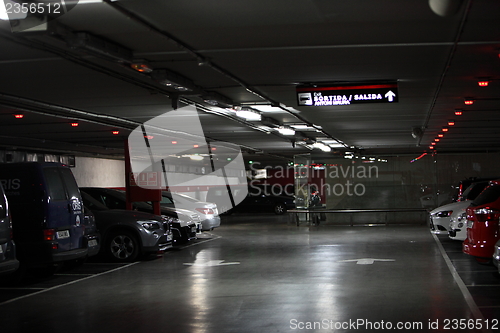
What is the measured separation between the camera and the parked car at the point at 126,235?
1224 centimetres

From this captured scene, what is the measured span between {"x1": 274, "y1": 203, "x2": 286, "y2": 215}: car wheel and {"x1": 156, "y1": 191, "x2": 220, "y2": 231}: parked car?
535 inches

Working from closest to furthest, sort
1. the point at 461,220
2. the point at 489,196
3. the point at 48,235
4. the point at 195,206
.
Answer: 1. the point at 48,235
2. the point at 489,196
3. the point at 461,220
4. the point at 195,206

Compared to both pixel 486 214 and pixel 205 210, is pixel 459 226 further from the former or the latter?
pixel 205 210

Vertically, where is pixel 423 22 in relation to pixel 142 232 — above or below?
above

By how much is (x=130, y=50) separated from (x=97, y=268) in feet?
16.3

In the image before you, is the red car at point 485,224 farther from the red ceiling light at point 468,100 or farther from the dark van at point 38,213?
the dark van at point 38,213

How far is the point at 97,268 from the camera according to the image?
11359 millimetres

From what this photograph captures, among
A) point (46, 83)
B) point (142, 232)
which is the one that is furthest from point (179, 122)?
point (46, 83)

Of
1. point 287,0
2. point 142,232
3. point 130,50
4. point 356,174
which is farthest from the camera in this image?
point 356,174

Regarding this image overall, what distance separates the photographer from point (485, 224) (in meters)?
9.21

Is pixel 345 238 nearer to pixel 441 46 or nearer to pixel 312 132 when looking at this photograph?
pixel 312 132

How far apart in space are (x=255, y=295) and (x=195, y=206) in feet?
A: 33.2

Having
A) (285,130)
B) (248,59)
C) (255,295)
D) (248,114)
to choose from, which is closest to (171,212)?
(248,114)

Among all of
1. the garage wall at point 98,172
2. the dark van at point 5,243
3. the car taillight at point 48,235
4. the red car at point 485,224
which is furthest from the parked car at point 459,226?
the garage wall at point 98,172
